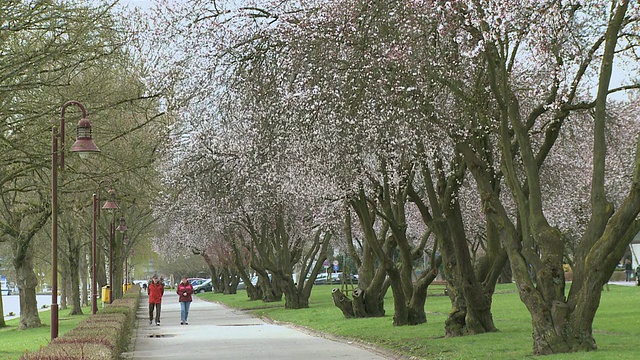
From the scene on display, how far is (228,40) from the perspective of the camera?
18938 millimetres

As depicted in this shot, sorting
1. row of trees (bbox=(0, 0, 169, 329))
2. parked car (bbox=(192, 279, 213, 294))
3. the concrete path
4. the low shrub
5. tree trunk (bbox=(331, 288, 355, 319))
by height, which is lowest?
the concrete path

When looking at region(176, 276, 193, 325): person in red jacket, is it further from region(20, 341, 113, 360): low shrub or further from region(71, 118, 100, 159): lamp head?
region(20, 341, 113, 360): low shrub

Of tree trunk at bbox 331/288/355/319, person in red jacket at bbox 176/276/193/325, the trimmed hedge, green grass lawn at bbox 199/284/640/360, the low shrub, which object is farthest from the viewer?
person in red jacket at bbox 176/276/193/325

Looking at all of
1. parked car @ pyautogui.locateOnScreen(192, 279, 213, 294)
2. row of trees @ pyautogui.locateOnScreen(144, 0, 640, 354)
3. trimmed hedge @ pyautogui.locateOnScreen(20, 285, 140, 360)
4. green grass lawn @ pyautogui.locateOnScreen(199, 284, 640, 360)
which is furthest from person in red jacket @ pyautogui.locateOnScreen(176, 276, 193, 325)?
parked car @ pyautogui.locateOnScreen(192, 279, 213, 294)

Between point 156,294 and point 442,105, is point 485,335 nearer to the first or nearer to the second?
point 442,105

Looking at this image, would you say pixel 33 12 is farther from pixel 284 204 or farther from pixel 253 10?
pixel 284 204

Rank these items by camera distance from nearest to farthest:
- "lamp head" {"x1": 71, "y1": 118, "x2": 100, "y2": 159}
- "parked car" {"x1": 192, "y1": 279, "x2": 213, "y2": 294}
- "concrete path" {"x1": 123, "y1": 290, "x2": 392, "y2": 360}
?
"lamp head" {"x1": 71, "y1": 118, "x2": 100, "y2": 159} → "concrete path" {"x1": 123, "y1": 290, "x2": 392, "y2": 360} → "parked car" {"x1": 192, "y1": 279, "x2": 213, "y2": 294}

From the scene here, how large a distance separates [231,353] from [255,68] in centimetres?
623

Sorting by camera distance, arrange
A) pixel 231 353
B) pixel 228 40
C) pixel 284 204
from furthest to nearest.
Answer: pixel 284 204, pixel 231 353, pixel 228 40

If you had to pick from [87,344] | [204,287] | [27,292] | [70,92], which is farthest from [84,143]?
[204,287]

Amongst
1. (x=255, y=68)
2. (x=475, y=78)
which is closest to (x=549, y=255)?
(x=475, y=78)

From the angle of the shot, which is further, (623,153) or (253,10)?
(623,153)

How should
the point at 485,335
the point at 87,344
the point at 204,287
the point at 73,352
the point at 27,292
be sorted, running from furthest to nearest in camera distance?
1. the point at 204,287
2. the point at 27,292
3. the point at 485,335
4. the point at 87,344
5. the point at 73,352

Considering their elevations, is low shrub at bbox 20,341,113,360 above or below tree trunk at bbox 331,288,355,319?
below
